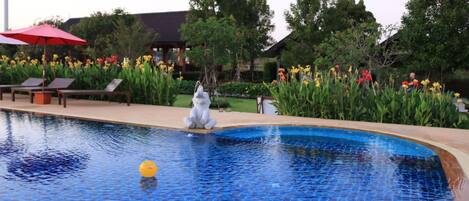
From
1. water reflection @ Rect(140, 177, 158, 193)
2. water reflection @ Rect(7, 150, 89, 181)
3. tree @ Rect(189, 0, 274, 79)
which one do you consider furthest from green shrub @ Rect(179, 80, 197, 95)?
water reflection @ Rect(140, 177, 158, 193)

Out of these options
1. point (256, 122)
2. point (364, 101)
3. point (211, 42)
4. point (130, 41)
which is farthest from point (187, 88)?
point (256, 122)

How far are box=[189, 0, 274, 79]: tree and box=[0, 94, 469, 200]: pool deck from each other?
16877mm

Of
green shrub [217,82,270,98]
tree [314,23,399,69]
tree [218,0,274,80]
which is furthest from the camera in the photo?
tree [218,0,274,80]

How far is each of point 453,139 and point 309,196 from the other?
15.1 ft

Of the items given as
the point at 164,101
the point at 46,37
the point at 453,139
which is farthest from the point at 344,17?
the point at 453,139

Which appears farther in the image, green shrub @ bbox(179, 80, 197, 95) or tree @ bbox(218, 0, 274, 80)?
tree @ bbox(218, 0, 274, 80)

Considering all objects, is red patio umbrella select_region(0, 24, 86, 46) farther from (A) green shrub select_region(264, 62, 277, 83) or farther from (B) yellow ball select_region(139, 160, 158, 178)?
(A) green shrub select_region(264, 62, 277, 83)

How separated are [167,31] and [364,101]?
26.3m

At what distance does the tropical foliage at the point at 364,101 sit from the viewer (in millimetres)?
11602

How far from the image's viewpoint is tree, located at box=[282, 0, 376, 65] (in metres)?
27.4

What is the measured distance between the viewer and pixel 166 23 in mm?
38062

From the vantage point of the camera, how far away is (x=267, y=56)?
111ft

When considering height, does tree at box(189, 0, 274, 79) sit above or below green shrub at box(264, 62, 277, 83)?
above

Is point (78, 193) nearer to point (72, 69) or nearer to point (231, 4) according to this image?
point (72, 69)
